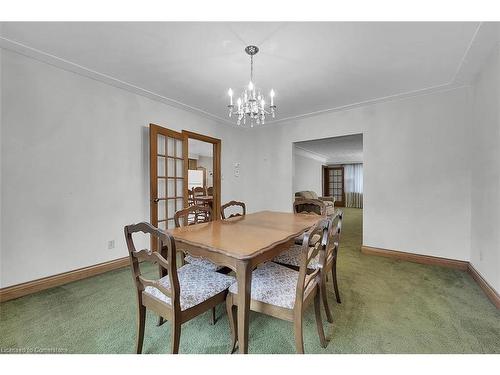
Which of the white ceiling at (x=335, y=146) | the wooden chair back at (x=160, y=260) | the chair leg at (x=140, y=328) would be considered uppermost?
the white ceiling at (x=335, y=146)

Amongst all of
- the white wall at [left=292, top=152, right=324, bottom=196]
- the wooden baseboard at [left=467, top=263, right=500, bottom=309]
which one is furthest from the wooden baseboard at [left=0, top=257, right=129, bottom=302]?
the white wall at [left=292, top=152, right=324, bottom=196]

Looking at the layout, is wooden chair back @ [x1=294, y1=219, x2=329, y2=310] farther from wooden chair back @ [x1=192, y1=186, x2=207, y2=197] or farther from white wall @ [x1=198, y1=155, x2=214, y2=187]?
white wall @ [x1=198, y1=155, x2=214, y2=187]

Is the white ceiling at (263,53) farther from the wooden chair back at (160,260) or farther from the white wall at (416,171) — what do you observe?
the wooden chair back at (160,260)

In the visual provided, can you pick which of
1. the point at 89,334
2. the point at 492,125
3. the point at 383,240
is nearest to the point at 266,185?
the point at 383,240

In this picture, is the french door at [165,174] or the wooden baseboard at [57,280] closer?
the wooden baseboard at [57,280]

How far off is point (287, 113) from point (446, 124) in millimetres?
2195

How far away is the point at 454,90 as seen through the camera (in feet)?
9.00

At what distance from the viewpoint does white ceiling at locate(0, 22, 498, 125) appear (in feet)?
5.58

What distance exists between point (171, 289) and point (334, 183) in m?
10.2

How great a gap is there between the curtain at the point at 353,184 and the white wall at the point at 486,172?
23.7 ft

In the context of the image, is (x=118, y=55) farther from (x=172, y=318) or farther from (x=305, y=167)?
(x=305, y=167)

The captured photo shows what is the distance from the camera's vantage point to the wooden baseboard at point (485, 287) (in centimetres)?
187

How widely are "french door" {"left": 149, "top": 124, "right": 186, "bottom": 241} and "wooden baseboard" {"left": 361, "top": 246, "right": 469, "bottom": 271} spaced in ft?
10.2

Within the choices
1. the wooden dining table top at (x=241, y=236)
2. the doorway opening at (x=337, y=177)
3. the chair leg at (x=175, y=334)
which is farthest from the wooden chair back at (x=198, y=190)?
the chair leg at (x=175, y=334)
